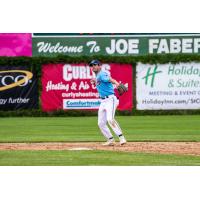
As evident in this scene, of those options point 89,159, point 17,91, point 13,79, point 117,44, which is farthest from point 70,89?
point 89,159

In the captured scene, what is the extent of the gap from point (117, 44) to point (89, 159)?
24598 millimetres

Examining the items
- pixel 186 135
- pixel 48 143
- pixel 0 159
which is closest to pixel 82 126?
pixel 186 135

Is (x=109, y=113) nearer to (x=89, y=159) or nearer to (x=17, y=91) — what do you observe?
(x=89, y=159)

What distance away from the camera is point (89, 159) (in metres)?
14.5

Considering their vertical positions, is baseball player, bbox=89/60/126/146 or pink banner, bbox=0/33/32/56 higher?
pink banner, bbox=0/33/32/56

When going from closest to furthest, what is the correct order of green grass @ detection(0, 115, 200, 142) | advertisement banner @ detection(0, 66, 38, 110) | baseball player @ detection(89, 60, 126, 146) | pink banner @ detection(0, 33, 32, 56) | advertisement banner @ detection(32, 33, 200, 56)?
1. baseball player @ detection(89, 60, 126, 146)
2. green grass @ detection(0, 115, 200, 142)
3. advertisement banner @ detection(0, 66, 38, 110)
4. advertisement banner @ detection(32, 33, 200, 56)
5. pink banner @ detection(0, 33, 32, 56)

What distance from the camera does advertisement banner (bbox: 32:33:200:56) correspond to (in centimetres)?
3856

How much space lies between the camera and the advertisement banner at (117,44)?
38.6 meters

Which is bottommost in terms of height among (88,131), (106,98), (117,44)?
(88,131)

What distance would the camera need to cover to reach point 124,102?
3694 cm

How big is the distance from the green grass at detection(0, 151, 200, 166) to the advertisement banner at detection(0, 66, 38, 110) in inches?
797

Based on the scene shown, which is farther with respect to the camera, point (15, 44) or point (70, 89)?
point (15, 44)

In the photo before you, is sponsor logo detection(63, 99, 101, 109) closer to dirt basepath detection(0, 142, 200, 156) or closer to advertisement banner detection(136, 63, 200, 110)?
advertisement banner detection(136, 63, 200, 110)

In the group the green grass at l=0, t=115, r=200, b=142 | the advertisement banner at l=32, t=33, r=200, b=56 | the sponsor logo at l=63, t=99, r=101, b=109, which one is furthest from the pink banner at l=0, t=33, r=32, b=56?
the green grass at l=0, t=115, r=200, b=142
